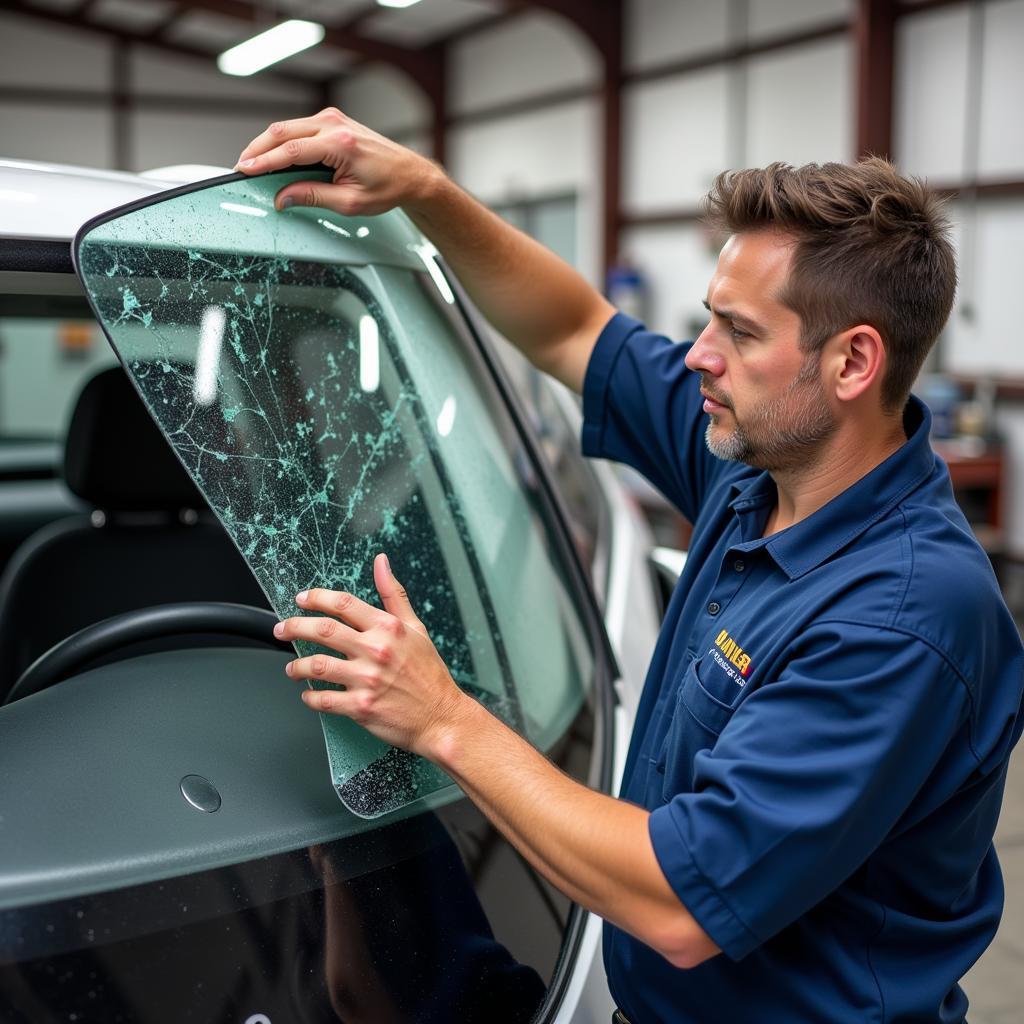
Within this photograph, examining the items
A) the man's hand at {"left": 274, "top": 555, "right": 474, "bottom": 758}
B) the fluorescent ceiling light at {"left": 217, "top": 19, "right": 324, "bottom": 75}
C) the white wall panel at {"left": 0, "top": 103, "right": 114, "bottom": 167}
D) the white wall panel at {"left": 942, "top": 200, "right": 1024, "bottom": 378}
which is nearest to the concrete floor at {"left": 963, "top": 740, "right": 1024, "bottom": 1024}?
the man's hand at {"left": 274, "top": 555, "right": 474, "bottom": 758}

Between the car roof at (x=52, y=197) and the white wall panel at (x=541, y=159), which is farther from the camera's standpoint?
the white wall panel at (x=541, y=159)

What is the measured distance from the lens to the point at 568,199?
12391 millimetres

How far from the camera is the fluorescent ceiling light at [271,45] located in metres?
10.4

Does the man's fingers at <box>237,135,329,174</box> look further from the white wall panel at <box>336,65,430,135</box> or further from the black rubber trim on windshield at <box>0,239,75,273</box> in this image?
the white wall panel at <box>336,65,430,135</box>

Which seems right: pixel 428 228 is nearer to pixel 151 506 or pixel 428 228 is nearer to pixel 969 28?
pixel 151 506

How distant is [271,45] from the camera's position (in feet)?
35.6

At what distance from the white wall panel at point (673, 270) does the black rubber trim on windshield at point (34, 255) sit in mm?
9016

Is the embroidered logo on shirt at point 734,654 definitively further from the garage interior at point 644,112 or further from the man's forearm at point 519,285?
the garage interior at point 644,112

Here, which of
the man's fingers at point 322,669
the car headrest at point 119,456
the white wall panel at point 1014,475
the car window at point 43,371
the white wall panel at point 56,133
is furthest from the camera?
the white wall panel at point 56,133

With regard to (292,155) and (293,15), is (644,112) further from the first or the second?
(292,155)

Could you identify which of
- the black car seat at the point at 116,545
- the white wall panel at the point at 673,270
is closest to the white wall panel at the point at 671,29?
the white wall panel at the point at 673,270

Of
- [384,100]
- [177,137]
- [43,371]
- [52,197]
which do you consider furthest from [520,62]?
[52,197]

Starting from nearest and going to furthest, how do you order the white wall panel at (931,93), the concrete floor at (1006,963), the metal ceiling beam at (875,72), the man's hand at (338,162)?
the man's hand at (338,162)
the concrete floor at (1006,963)
the white wall panel at (931,93)
the metal ceiling beam at (875,72)

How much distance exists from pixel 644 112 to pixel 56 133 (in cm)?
711
